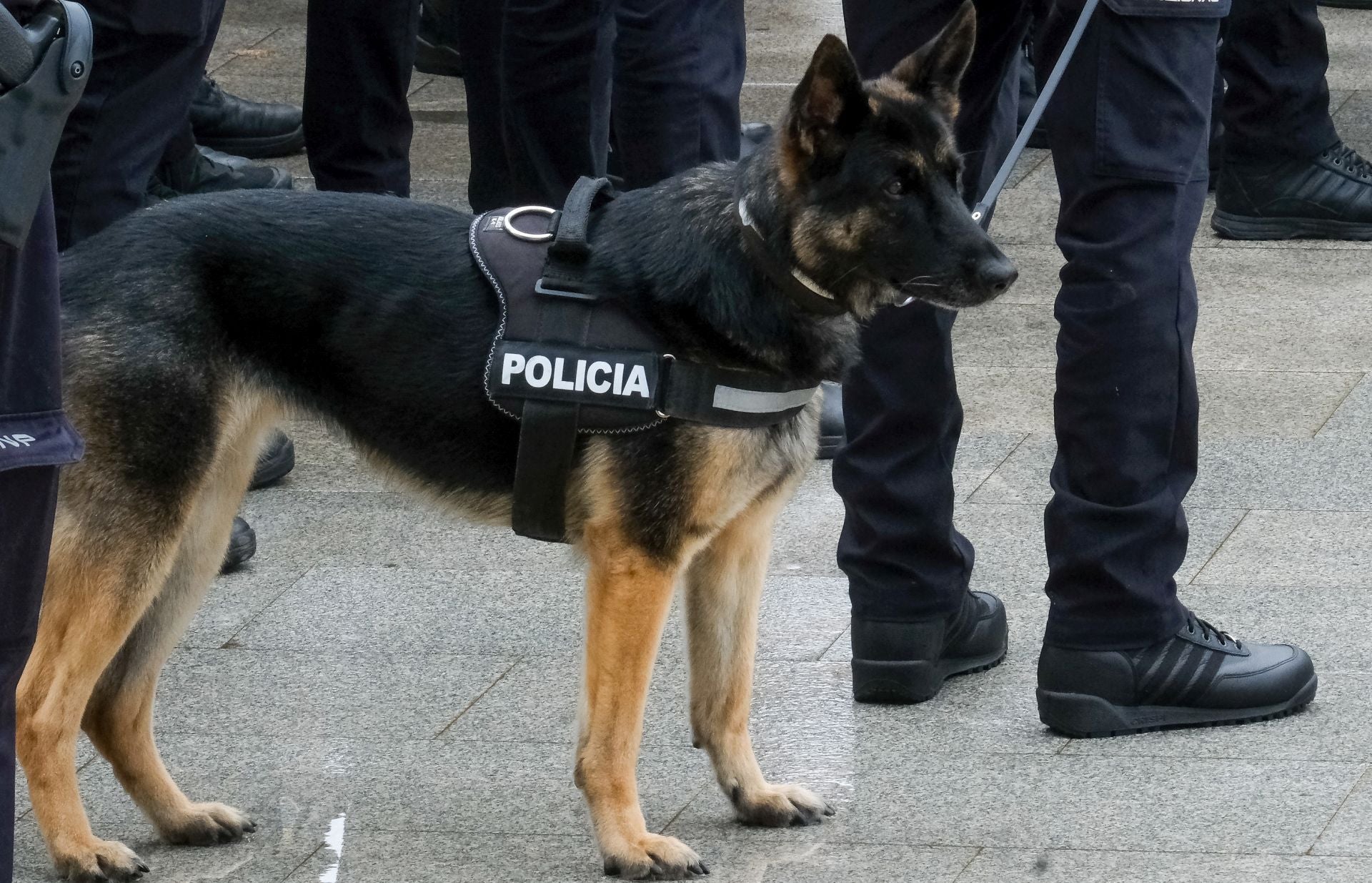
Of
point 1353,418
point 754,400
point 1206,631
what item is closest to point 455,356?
point 754,400

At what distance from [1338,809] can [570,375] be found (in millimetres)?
1585

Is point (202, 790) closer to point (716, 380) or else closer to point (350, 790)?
point (350, 790)

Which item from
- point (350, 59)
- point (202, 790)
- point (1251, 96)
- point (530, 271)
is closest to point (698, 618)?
point (530, 271)

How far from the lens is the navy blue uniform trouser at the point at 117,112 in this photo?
4.26m

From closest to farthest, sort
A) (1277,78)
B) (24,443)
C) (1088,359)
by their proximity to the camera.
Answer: (24,443), (1088,359), (1277,78)

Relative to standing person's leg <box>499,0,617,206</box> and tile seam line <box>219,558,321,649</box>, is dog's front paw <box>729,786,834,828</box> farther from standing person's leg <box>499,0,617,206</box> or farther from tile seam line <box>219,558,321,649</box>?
standing person's leg <box>499,0,617,206</box>

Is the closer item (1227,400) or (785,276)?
(785,276)

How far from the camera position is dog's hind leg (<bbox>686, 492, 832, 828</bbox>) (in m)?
3.56

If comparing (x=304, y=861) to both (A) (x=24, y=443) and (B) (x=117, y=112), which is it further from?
(B) (x=117, y=112)

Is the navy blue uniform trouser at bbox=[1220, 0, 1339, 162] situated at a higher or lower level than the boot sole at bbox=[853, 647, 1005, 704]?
higher

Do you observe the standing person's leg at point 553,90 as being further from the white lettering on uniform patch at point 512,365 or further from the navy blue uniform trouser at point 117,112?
the white lettering on uniform patch at point 512,365

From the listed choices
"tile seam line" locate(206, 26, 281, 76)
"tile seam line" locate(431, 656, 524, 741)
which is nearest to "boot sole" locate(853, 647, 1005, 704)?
"tile seam line" locate(431, 656, 524, 741)

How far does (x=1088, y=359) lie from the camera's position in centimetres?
372

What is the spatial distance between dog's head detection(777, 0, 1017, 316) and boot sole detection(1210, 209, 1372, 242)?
152 inches
